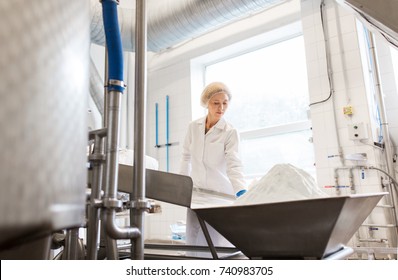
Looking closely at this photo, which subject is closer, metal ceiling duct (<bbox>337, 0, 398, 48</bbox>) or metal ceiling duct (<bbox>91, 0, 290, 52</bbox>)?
metal ceiling duct (<bbox>337, 0, 398, 48</bbox>)

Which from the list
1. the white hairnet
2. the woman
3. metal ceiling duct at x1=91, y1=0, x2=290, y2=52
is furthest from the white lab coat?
metal ceiling duct at x1=91, y1=0, x2=290, y2=52

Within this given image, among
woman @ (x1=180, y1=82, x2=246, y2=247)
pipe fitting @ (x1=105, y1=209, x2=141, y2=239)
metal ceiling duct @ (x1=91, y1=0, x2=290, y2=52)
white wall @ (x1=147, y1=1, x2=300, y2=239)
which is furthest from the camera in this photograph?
white wall @ (x1=147, y1=1, x2=300, y2=239)

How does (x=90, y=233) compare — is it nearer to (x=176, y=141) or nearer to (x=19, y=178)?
(x=19, y=178)

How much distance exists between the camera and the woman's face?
1.93m

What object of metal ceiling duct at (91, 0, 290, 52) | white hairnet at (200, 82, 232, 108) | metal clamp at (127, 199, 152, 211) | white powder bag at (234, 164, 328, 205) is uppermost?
metal ceiling duct at (91, 0, 290, 52)

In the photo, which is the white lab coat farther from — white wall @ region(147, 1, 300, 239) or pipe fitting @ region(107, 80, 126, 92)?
white wall @ region(147, 1, 300, 239)

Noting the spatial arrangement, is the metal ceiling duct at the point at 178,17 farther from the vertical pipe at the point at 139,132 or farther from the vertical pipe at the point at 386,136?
the vertical pipe at the point at 139,132

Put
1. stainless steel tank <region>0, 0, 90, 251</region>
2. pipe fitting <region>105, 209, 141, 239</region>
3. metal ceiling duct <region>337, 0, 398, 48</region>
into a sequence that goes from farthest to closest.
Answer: metal ceiling duct <region>337, 0, 398, 48</region> < pipe fitting <region>105, 209, 141, 239</region> < stainless steel tank <region>0, 0, 90, 251</region>

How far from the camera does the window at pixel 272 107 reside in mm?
3117

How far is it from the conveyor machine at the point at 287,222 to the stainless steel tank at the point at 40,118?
49cm

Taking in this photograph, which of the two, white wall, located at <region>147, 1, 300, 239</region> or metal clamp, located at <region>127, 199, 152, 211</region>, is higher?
white wall, located at <region>147, 1, 300, 239</region>

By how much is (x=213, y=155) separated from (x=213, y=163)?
5 centimetres

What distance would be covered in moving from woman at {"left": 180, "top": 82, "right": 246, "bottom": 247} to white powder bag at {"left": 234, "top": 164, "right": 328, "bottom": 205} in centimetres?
76

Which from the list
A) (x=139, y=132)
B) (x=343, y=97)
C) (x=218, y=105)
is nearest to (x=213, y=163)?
(x=218, y=105)
